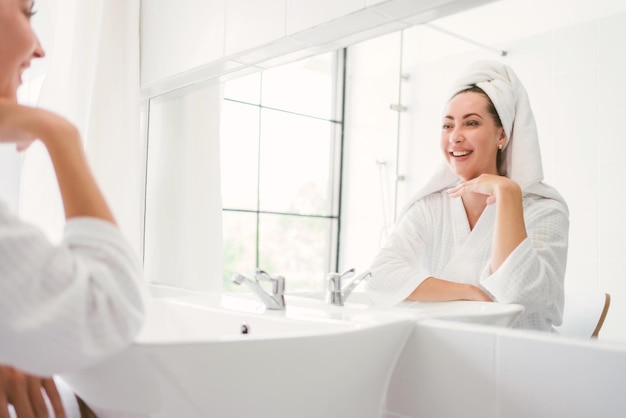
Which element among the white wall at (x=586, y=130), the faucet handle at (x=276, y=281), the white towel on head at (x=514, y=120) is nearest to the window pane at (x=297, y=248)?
the faucet handle at (x=276, y=281)

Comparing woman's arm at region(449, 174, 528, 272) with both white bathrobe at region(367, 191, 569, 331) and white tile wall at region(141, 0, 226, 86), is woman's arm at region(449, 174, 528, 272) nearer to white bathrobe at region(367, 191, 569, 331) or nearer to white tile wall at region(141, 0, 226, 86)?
white bathrobe at region(367, 191, 569, 331)

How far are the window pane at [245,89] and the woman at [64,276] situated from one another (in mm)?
887

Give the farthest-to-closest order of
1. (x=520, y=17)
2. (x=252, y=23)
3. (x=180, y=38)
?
1. (x=180, y=38)
2. (x=252, y=23)
3. (x=520, y=17)

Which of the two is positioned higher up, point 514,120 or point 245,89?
point 245,89

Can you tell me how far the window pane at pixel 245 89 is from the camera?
1.69 m

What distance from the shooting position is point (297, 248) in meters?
1.52

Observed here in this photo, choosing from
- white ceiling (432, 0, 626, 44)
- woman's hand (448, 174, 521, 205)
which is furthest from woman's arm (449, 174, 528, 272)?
white ceiling (432, 0, 626, 44)

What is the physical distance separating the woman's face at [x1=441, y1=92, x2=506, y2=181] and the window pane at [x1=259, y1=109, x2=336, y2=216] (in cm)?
31

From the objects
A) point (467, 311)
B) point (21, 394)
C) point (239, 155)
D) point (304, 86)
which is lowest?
point (21, 394)

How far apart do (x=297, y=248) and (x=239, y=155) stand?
33cm

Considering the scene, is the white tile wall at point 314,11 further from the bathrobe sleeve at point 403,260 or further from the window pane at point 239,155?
the bathrobe sleeve at point 403,260

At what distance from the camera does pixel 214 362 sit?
2.81 ft

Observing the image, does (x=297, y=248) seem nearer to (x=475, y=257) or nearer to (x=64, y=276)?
(x=475, y=257)

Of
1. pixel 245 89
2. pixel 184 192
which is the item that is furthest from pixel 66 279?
pixel 184 192
